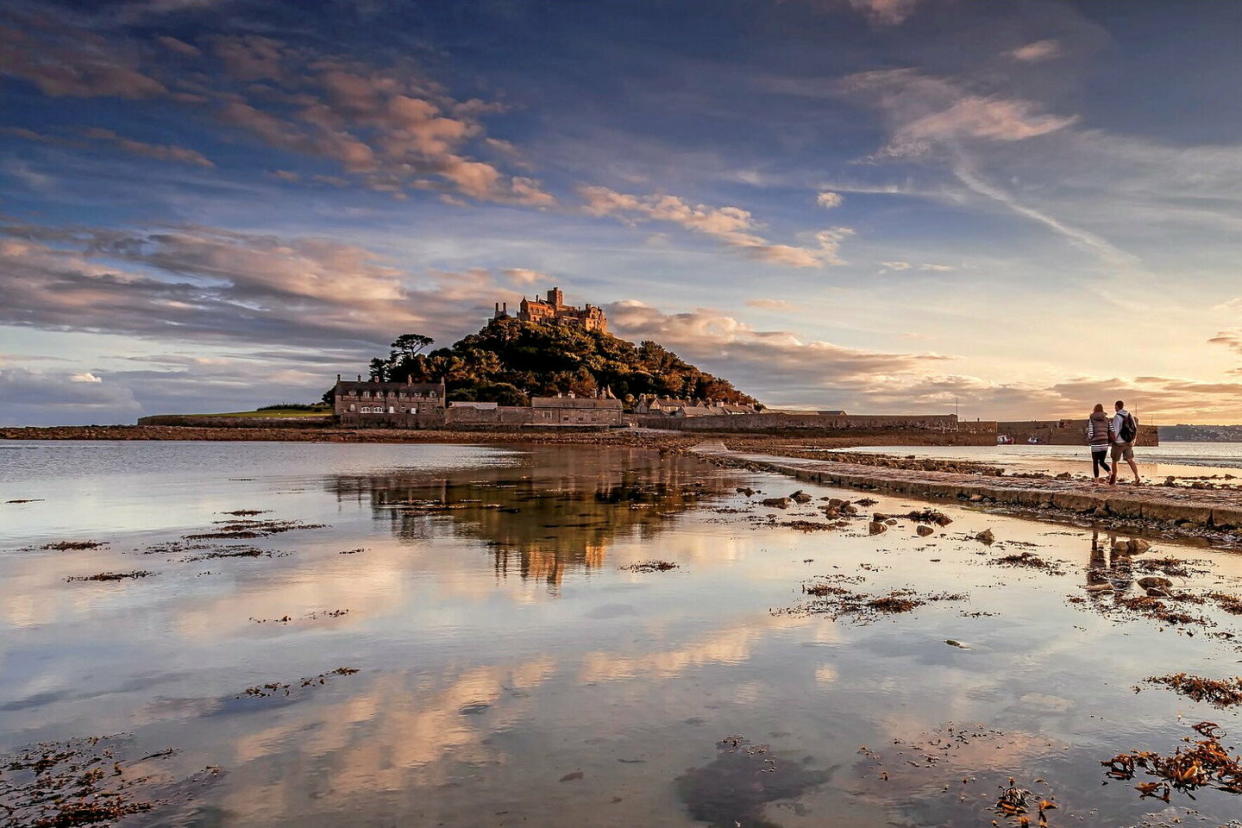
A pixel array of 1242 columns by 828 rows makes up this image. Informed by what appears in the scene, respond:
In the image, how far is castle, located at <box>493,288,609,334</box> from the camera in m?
173

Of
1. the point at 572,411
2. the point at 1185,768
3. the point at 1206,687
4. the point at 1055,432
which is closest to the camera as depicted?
the point at 1185,768

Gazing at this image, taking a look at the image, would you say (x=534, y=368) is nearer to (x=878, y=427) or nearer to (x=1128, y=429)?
(x=878, y=427)

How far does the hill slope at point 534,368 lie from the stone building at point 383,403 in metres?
10.1

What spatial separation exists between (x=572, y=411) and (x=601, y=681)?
381 feet

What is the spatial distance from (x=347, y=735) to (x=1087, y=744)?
17.7 ft

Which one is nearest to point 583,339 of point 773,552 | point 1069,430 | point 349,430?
point 349,430

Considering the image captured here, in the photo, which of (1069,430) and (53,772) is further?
(1069,430)

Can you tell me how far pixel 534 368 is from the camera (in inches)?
5709

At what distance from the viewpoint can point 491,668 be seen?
675 centimetres

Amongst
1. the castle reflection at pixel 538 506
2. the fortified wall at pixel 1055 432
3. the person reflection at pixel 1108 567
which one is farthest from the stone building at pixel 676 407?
the person reflection at pixel 1108 567

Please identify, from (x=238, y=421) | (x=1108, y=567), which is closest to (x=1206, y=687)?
(x=1108, y=567)

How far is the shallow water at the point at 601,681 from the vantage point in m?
4.45

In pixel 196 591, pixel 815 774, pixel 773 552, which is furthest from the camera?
Answer: pixel 773 552

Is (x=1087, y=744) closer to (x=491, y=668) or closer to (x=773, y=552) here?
(x=491, y=668)
